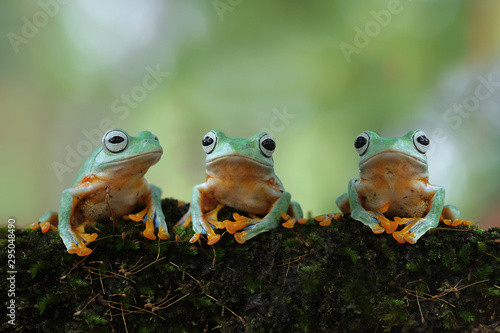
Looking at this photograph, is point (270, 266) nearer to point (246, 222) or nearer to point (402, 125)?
point (246, 222)

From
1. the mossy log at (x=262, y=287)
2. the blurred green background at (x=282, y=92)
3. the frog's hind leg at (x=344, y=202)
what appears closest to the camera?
the mossy log at (x=262, y=287)

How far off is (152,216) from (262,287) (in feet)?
3.68

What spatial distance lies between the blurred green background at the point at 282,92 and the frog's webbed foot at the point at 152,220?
11.0 feet

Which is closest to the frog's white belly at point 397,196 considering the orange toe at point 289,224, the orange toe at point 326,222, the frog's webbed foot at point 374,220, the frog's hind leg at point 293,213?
the frog's webbed foot at point 374,220

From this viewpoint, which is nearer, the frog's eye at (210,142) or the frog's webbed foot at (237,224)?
the frog's webbed foot at (237,224)

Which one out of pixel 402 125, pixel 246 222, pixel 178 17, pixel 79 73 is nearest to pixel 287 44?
pixel 178 17

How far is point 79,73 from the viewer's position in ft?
21.6

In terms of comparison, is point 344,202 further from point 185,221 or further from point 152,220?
point 152,220

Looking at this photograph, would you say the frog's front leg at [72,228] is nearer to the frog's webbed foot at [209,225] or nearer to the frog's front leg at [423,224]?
the frog's webbed foot at [209,225]

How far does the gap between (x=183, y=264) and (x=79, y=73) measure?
5485 mm

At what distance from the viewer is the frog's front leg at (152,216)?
102 inches

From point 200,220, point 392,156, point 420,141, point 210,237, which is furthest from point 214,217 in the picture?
point 420,141

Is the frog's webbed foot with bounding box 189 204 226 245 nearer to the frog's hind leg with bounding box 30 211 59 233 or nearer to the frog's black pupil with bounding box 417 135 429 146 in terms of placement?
the frog's hind leg with bounding box 30 211 59 233

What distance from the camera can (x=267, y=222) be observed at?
277 cm
